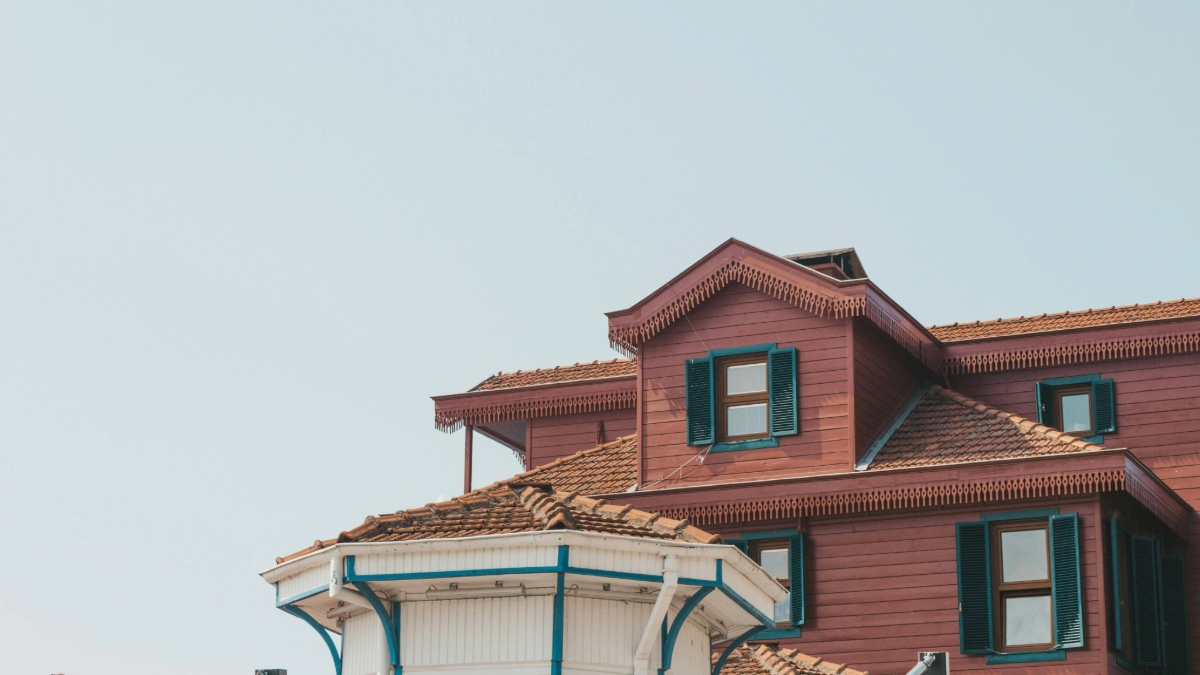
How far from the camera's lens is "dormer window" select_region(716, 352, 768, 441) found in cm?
2559

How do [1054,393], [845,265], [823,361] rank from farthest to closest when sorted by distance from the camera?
[845,265], [1054,393], [823,361]

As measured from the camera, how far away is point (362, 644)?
1515cm

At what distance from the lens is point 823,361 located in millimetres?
25266

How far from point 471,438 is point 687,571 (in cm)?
1761

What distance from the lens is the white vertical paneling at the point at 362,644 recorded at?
14734 millimetres

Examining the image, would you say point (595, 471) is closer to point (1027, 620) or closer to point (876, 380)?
point (876, 380)

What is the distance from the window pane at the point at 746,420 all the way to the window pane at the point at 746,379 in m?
0.27

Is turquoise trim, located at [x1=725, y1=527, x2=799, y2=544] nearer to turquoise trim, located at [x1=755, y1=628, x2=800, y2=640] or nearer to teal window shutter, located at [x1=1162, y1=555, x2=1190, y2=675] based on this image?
turquoise trim, located at [x1=755, y1=628, x2=800, y2=640]

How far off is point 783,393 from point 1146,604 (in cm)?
621

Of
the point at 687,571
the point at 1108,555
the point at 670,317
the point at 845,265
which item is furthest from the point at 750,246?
the point at 687,571

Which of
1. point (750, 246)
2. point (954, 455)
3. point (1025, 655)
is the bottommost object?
point (1025, 655)

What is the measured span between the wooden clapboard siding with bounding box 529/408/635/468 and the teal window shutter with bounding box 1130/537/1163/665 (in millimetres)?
9657

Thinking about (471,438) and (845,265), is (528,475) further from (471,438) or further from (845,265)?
(845,265)

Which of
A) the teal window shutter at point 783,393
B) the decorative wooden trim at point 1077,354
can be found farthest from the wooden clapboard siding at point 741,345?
the decorative wooden trim at point 1077,354
